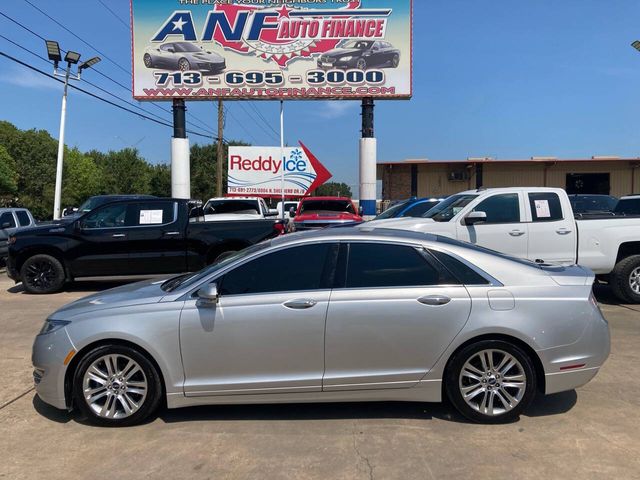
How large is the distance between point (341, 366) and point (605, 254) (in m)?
6.55

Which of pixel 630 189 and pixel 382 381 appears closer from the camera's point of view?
pixel 382 381

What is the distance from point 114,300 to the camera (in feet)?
14.5

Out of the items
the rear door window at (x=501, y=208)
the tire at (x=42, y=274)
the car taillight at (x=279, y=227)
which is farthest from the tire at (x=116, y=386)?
the tire at (x=42, y=274)

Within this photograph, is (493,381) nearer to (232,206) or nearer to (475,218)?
(475,218)

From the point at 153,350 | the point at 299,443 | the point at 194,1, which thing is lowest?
the point at 299,443

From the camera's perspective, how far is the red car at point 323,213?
13.1 m

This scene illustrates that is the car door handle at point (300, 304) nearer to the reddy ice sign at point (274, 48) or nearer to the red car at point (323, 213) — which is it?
the red car at point (323, 213)

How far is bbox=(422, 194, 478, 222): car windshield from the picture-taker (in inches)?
357

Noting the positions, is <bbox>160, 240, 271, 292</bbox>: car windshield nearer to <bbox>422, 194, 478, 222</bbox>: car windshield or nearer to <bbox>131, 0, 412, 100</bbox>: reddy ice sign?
<bbox>422, 194, 478, 222</bbox>: car windshield

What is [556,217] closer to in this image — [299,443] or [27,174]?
[299,443]

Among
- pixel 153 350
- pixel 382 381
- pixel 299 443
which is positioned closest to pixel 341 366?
pixel 382 381

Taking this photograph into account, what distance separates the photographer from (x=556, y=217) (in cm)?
888

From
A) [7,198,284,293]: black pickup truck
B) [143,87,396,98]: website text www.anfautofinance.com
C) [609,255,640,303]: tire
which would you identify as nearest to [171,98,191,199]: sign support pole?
[143,87,396,98]: website text www.anfautofinance.com

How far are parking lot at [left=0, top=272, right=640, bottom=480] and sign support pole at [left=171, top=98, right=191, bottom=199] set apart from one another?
52.2 ft
